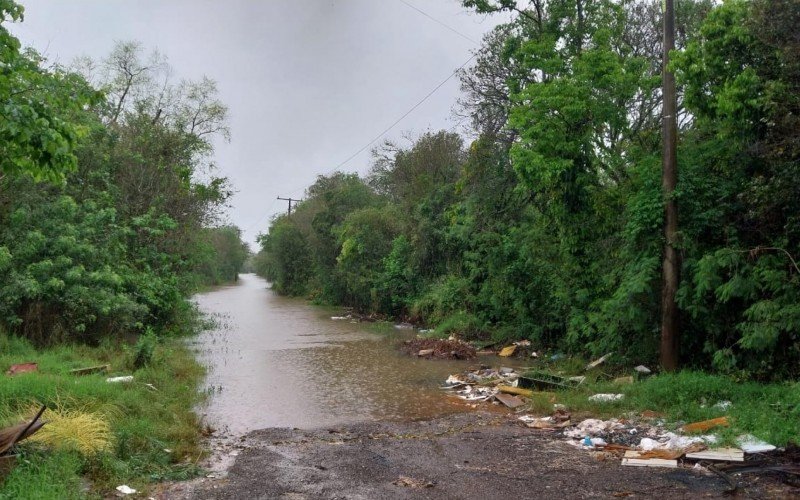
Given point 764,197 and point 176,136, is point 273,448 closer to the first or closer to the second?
point 764,197

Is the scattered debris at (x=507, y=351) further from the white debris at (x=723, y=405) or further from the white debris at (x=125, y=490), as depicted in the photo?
the white debris at (x=125, y=490)

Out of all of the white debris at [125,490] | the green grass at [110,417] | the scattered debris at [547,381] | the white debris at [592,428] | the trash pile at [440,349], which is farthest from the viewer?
the trash pile at [440,349]

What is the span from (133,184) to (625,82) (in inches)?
608

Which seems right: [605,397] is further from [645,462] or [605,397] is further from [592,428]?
[645,462]

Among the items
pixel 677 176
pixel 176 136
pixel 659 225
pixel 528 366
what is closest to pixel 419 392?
pixel 528 366

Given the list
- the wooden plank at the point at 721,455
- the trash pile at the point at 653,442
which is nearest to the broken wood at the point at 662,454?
the trash pile at the point at 653,442

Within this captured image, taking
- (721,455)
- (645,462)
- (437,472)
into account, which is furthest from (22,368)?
(721,455)

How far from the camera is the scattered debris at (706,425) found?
25.6 ft

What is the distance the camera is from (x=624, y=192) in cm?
1290

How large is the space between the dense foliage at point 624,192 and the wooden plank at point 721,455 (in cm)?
239

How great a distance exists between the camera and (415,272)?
91.4ft

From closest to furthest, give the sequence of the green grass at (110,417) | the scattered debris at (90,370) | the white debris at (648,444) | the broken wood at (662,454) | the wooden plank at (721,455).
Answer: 1. the green grass at (110,417)
2. the wooden plank at (721,455)
3. the broken wood at (662,454)
4. the white debris at (648,444)
5. the scattered debris at (90,370)

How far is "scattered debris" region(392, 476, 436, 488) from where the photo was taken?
6.62 metres

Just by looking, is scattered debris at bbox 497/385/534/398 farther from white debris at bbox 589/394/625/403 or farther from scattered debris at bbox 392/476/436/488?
scattered debris at bbox 392/476/436/488
